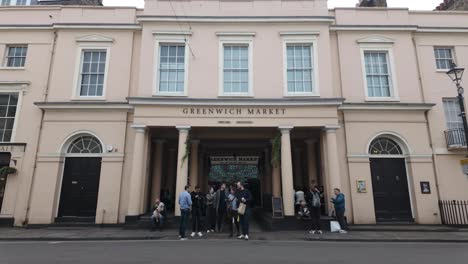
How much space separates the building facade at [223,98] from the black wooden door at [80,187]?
0.05 m

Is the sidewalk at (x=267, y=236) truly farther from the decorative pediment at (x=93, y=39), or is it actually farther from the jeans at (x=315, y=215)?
the decorative pediment at (x=93, y=39)

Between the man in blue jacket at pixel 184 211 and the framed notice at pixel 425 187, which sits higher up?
the framed notice at pixel 425 187

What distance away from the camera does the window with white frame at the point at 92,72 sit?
1388 centimetres

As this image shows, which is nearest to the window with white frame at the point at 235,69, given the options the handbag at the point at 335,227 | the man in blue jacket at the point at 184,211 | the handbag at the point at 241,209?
the man in blue jacket at the point at 184,211

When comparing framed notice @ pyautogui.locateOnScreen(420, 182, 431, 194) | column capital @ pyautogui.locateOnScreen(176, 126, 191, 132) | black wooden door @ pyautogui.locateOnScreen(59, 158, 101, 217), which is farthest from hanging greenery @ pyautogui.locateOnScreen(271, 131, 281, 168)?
black wooden door @ pyautogui.locateOnScreen(59, 158, 101, 217)

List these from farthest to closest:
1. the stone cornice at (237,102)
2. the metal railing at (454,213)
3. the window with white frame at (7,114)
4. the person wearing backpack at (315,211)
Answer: the window with white frame at (7,114)
the stone cornice at (237,102)
the metal railing at (454,213)
the person wearing backpack at (315,211)

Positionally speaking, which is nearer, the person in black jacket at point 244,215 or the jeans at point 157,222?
the person in black jacket at point 244,215

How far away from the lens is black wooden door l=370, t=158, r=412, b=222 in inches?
511

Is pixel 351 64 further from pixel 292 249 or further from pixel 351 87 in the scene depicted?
pixel 292 249

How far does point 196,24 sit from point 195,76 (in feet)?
8.83

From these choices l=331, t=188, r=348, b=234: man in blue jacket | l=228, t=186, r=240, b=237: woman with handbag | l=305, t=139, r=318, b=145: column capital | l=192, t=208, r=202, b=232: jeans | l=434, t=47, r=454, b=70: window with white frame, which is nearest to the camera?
l=228, t=186, r=240, b=237: woman with handbag

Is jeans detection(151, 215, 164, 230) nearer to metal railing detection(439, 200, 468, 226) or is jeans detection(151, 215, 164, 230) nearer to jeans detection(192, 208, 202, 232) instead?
jeans detection(192, 208, 202, 232)

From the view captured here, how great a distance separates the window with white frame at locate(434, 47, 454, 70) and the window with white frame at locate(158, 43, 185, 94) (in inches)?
502

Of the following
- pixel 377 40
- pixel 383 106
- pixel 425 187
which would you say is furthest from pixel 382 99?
pixel 425 187
